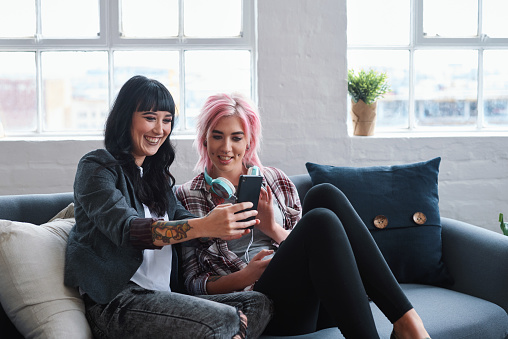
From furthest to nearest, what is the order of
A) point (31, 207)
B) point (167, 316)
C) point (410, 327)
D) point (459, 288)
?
1. point (459, 288)
2. point (31, 207)
3. point (410, 327)
4. point (167, 316)

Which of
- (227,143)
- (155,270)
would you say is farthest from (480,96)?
(155,270)

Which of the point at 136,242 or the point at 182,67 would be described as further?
the point at 182,67

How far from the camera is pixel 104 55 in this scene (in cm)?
328

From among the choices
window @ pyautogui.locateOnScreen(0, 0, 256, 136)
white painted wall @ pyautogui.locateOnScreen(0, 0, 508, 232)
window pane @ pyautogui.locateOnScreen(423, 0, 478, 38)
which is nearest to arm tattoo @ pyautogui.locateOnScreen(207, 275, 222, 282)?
white painted wall @ pyautogui.locateOnScreen(0, 0, 508, 232)

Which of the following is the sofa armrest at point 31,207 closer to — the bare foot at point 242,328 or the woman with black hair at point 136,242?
the woman with black hair at point 136,242

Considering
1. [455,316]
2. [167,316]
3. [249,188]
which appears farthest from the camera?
[455,316]

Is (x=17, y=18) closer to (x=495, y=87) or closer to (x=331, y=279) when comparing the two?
(x=331, y=279)

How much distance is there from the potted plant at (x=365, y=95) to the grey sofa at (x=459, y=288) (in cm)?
92

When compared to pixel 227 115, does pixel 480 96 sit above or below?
above

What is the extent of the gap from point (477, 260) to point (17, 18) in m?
2.73

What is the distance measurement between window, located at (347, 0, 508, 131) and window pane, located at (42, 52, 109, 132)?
1.51 m

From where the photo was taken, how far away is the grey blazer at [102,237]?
1779mm

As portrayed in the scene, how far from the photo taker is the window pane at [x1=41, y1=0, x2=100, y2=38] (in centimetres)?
324

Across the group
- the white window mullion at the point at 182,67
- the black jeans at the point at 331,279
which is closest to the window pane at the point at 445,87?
the white window mullion at the point at 182,67
